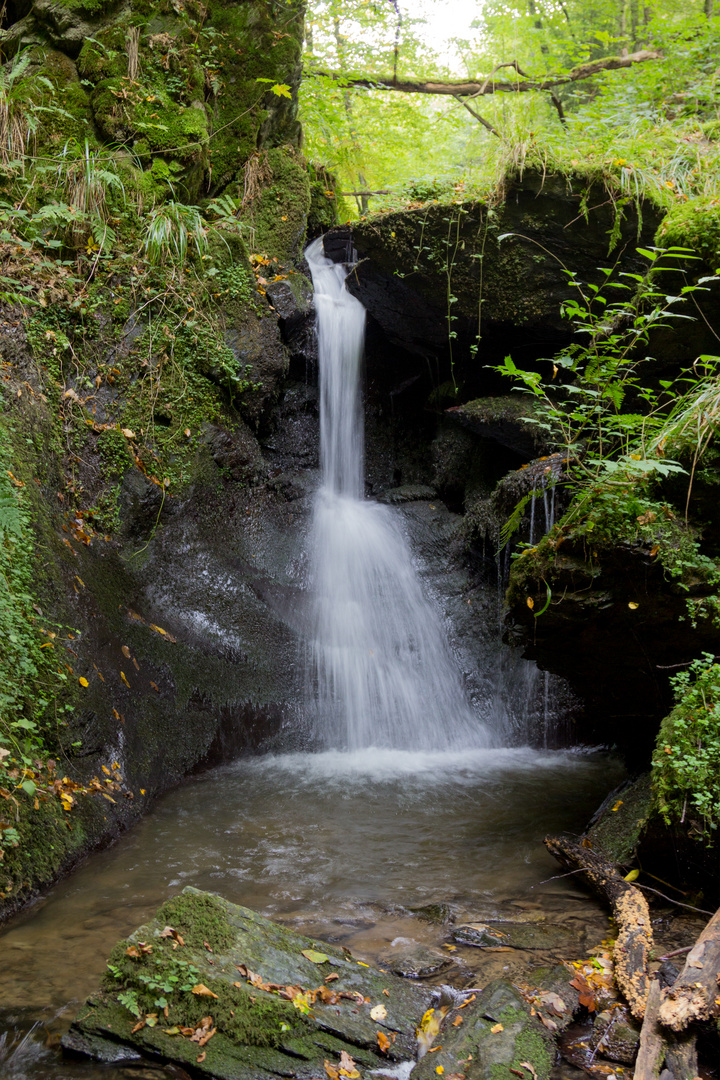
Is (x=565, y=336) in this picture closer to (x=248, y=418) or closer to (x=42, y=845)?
(x=248, y=418)

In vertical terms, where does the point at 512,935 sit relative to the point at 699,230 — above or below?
below

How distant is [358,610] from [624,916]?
4552mm

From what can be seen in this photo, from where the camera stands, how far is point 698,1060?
220 centimetres

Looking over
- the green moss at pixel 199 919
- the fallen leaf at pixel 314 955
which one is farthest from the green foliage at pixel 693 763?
the green moss at pixel 199 919

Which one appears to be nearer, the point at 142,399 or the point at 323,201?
the point at 142,399

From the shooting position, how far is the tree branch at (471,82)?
1006cm

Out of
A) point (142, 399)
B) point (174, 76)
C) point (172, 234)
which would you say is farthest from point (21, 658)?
point (174, 76)

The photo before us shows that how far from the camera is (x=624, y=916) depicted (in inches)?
121

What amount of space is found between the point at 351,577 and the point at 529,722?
2.52 meters

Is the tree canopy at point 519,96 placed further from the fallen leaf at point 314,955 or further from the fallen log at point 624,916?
the fallen leaf at point 314,955

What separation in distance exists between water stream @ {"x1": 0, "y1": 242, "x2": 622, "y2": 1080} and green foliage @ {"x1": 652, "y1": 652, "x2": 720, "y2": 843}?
0.71 metres

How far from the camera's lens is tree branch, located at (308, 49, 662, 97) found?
10.1 m

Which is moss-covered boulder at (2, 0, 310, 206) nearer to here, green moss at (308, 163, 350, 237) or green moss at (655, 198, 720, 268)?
green moss at (308, 163, 350, 237)

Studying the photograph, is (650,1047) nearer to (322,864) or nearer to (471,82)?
(322,864)
